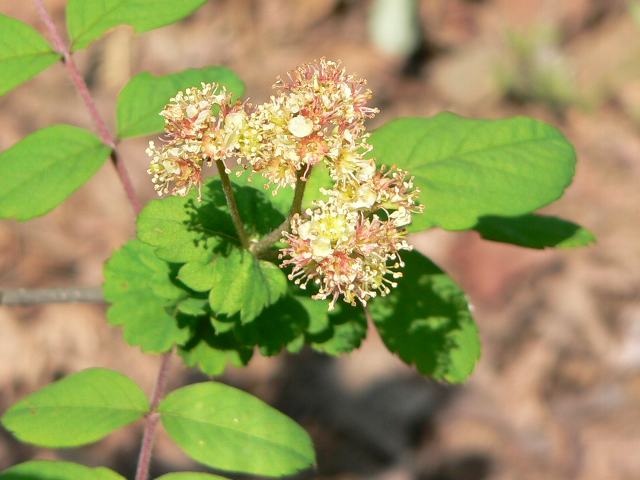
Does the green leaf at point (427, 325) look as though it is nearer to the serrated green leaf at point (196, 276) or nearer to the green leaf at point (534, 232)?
the green leaf at point (534, 232)

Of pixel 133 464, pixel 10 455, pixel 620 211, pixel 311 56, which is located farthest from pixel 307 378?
Answer: pixel 311 56

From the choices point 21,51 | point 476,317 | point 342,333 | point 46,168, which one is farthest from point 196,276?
point 476,317

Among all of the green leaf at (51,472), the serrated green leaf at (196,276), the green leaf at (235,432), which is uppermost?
the serrated green leaf at (196,276)

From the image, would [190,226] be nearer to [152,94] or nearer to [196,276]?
[196,276]

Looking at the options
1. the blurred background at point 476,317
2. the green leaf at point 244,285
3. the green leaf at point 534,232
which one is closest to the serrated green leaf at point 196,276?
the green leaf at point 244,285

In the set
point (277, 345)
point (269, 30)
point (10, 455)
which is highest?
point (277, 345)

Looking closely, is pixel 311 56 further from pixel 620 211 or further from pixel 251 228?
pixel 251 228
